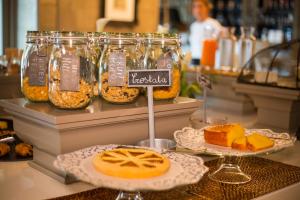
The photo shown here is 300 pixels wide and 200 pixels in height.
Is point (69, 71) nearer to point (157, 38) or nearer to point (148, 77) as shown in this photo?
point (148, 77)

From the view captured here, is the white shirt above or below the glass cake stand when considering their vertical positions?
above

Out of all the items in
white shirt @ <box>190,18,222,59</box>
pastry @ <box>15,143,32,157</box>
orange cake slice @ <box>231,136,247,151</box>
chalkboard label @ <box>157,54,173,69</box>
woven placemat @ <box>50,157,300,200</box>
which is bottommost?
woven placemat @ <box>50,157,300,200</box>

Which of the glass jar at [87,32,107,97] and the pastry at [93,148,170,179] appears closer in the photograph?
the pastry at [93,148,170,179]

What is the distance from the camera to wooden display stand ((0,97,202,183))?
1.25m

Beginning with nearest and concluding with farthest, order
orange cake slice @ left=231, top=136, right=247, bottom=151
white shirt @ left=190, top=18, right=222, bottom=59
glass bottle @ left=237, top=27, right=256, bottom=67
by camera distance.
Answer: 1. orange cake slice @ left=231, top=136, right=247, bottom=151
2. glass bottle @ left=237, top=27, right=256, bottom=67
3. white shirt @ left=190, top=18, right=222, bottom=59

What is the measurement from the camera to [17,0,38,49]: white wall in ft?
10.5

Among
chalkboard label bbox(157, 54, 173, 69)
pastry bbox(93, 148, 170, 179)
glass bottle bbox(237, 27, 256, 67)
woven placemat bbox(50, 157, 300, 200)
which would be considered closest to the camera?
pastry bbox(93, 148, 170, 179)

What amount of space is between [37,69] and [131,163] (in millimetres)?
534

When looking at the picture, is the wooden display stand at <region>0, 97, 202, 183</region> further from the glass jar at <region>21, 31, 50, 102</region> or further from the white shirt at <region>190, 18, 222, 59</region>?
the white shirt at <region>190, 18, 222, 59</region>

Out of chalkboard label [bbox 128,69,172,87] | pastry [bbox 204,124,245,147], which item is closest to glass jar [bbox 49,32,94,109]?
chalkboard label [bbox 128,69,172,87]

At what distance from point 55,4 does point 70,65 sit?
2.13 metres

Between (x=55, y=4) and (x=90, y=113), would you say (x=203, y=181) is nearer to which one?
(x=90, y=113)

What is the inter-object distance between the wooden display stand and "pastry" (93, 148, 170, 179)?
7.5 inches

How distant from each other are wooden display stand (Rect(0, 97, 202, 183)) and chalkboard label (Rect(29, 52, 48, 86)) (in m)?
0.07
